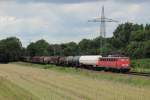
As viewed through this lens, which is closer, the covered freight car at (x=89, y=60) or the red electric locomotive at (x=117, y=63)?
the red electric locomotive at (x=117, y=63)

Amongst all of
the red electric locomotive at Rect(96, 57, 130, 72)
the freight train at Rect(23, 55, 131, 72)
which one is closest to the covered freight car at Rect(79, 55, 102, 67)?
the freight train at Rect(23, 55, 131, 72)

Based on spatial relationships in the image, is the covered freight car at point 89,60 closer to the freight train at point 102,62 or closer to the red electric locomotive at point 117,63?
the freight train at point 102,62

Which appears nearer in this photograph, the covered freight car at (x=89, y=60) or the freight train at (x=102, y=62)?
the freight train at (x=102, y=62)

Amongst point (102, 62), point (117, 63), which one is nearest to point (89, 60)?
point (102, 62)

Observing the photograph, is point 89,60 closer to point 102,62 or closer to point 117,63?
point 102,62

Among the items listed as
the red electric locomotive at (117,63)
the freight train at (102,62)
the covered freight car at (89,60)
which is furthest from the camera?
the covered freight car at (89,60)

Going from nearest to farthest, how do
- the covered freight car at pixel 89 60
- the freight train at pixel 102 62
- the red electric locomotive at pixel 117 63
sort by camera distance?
the red electric locomotive at pixel 117 63 → the freight train at pixel 102 62 → the covered freight car at pixel 89 60

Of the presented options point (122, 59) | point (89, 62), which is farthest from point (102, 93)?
point (89, 62)

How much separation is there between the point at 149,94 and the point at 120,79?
16.6 m

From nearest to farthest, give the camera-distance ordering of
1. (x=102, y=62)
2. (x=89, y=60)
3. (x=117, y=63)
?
(x=117, y=63)
(x=102, y=62)
(x=89, y=60)

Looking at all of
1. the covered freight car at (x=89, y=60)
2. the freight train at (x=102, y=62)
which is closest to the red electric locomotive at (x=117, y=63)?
the freight train at (x=102, y=62)

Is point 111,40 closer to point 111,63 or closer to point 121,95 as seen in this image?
point 111,63

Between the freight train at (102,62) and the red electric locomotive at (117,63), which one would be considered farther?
the freight train at (102,62)

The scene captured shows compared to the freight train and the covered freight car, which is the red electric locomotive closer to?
the freight train
